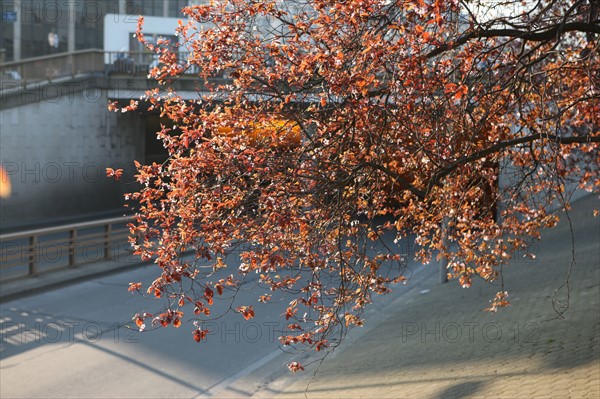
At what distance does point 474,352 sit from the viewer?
1098 cm

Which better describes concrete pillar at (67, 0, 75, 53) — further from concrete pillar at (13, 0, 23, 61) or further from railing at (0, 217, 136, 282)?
railing at (0, 217, 136, 282)

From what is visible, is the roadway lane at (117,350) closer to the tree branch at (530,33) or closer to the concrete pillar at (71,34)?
the tree branch at (530,33)

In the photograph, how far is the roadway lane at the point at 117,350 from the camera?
1030cm

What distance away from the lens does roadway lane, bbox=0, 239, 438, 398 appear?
33.8 ft

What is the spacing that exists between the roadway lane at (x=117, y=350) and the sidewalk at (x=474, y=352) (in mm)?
949

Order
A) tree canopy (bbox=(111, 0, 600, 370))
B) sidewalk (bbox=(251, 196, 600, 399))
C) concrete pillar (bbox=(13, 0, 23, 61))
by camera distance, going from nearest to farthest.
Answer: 1. tree canopy (bbox=(111, 0, 600, 370))
2. sidewalk (bbox=(251, 196, 600, 399))
3. concrete pillar (bbox=(13, 0, 23, 61))

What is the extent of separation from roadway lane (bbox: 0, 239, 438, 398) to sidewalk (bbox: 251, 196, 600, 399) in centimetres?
95

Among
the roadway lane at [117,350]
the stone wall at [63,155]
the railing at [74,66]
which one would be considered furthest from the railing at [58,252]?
the railing at [74,66]

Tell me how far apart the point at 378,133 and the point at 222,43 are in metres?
1.78

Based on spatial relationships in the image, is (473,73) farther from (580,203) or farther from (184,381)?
(580,203)

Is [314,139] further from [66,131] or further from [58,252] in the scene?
[66,131]

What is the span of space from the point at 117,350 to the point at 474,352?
5.23 metres

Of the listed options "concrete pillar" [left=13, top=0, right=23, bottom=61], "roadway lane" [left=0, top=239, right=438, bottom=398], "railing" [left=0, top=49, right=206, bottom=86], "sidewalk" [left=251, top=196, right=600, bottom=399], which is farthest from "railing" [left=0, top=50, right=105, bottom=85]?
"concrete pillar" [left=13, top=0, right=23, bottom=61]

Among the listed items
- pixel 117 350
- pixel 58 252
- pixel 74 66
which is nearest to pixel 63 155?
pixel 74 66
